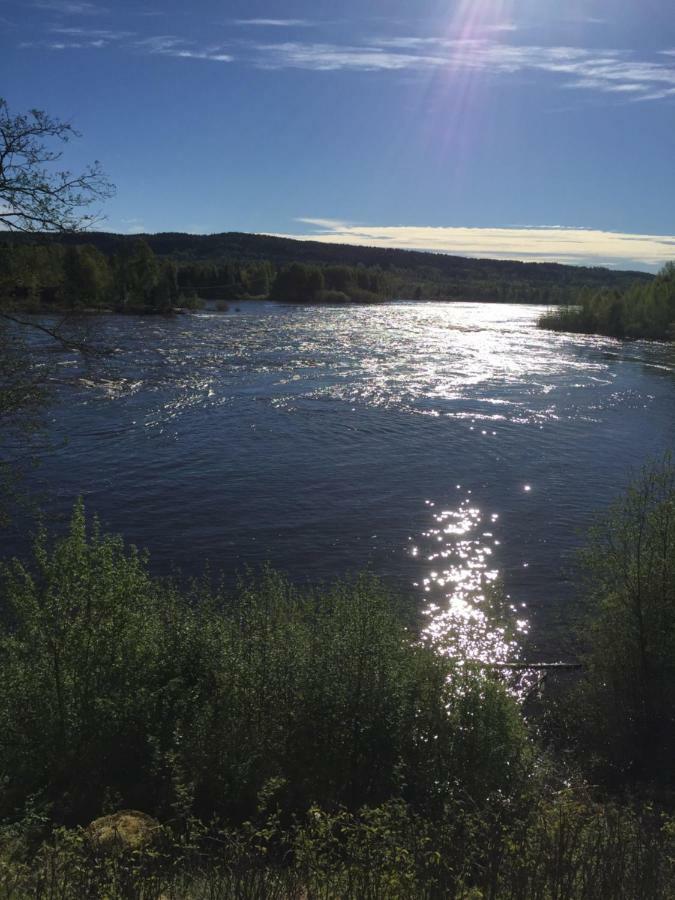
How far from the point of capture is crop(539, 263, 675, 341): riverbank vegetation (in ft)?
264

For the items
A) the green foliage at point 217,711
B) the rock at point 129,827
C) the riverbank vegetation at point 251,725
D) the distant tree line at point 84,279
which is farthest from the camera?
the distant tree line at point 84,279

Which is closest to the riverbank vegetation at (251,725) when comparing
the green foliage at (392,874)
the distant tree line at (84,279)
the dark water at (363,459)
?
the green foliage at (392,874)

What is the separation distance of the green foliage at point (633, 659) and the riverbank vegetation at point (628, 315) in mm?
70178

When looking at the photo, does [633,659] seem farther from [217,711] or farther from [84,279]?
A: [84,279]

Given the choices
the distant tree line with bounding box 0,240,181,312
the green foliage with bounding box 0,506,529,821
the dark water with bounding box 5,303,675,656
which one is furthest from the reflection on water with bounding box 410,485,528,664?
the distant tree line with bounding box 0,240,181,312

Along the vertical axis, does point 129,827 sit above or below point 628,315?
below

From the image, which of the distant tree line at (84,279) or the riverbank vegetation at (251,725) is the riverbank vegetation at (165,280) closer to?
the distant tree line at (84,279)

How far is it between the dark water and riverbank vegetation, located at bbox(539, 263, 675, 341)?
94.4 feet

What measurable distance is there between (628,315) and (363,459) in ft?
223

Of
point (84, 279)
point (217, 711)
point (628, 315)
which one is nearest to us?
point (217, 711)

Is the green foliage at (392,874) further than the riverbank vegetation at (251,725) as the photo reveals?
No

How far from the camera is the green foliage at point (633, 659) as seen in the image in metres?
12.7

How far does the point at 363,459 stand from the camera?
94.8 feet

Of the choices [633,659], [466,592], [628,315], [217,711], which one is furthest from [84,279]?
[628,315]
